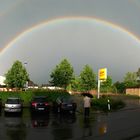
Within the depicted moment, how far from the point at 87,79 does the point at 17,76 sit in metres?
20.7

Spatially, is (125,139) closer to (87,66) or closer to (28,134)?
(28,134)

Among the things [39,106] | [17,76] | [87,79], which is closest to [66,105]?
[39,106]

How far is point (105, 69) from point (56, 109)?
1653cm

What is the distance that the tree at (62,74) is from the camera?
84.6 metres

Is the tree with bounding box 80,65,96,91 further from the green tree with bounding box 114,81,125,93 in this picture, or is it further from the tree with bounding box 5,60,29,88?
the green tree with bounding box 114,81,125,93

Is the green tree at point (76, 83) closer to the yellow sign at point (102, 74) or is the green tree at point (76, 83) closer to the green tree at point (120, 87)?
the green tree at point (120, 87)

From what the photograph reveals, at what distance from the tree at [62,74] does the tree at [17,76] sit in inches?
329

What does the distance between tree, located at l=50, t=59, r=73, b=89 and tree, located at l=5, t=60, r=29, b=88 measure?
8.35 m

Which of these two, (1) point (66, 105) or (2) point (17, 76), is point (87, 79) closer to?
(2) point (17, 76)

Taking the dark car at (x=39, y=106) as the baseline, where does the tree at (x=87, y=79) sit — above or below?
above

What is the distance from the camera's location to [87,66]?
101562 millimetres

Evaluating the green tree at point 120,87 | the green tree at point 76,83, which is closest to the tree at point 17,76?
the green tree at point 76,83

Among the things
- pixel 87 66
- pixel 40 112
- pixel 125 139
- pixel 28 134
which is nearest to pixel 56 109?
pixel 40 112

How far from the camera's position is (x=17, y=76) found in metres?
89.2
